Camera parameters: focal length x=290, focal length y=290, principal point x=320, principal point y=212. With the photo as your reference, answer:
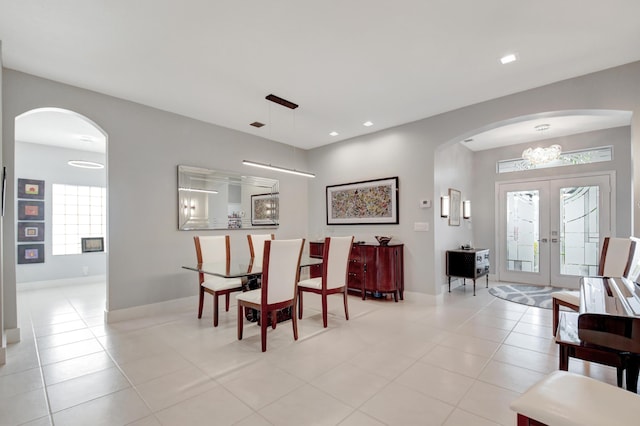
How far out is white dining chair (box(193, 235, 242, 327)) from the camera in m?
3.53

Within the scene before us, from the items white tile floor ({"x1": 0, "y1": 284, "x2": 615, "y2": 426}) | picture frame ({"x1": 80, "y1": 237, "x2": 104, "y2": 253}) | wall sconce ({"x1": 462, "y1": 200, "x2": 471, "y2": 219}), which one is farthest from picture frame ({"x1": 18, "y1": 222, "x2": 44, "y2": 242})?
wall sconce ({"x1": 462, "y1": 200, "x2": 471, "y2": 219})

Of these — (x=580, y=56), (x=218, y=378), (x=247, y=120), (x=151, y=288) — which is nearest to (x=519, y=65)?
(x=580, y=56)

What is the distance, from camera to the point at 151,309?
13.0ft

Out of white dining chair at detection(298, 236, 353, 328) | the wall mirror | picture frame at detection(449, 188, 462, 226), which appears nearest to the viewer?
white dining chair at detection(298, 236, 353, 328)

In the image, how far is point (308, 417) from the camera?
6.01ft

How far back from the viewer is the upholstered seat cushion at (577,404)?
1.00 m

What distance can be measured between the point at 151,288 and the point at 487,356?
161 inches

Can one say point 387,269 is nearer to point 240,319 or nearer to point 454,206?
point 454,206

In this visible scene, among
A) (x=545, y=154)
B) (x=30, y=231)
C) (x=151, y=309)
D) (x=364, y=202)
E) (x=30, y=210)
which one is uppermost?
(x=545, y=154)

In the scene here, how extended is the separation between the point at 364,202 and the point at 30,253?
6.76m

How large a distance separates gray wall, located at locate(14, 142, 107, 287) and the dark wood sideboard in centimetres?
506

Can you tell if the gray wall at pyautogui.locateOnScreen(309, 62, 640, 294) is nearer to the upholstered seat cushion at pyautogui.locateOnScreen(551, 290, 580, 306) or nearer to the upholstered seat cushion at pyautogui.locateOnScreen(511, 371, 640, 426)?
the upholstered seat cushion at pyautogui.locateOnScreen(551, 290, 580, 306)

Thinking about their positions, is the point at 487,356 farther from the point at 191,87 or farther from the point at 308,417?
the point at 191,87

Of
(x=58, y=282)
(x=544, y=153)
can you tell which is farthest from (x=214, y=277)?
(x=544, y=153)
